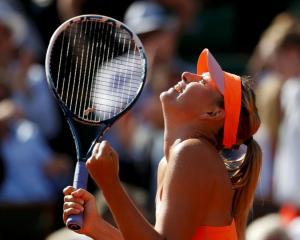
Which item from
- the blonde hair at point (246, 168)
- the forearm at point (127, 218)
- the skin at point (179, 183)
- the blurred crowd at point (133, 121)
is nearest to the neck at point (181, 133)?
the skin at point (179, 183)

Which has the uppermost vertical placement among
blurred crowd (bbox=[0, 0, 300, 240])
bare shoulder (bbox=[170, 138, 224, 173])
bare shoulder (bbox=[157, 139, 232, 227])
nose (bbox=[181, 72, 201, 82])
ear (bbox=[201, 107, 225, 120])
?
nose (bbox=[181, 72, 201, 82])

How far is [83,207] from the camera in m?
4.31

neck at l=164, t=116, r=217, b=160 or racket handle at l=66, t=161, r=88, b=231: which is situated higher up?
neck at l=164, t=116, r=217, b=160

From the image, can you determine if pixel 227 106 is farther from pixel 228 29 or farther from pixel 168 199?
pixel 228 29

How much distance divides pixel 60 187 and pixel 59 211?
193 millimetres

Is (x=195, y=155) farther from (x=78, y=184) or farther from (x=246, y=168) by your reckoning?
(x=78, y=184)

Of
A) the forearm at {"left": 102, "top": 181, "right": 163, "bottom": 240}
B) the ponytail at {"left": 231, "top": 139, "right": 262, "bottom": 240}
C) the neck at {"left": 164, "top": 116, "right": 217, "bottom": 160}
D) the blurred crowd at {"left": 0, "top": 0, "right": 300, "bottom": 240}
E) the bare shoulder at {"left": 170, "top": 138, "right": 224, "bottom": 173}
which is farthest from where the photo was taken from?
the blurred crowd at {"left": 0, "top": 0, "right": 300, "bottom": 240}

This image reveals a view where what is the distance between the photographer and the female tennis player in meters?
4.16

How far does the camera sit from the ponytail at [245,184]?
4.46 metres

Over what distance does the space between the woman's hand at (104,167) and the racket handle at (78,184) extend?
16 centimetres

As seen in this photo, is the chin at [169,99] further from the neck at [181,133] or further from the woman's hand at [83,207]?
the woman's hand at [83,207]

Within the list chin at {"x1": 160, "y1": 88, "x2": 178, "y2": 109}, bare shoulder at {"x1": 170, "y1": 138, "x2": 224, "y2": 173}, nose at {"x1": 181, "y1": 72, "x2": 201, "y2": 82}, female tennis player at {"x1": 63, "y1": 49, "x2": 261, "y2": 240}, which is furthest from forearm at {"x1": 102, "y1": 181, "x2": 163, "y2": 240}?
nose at {"x1": 181, "y1": 72, "x2": 201, "y2": 82}

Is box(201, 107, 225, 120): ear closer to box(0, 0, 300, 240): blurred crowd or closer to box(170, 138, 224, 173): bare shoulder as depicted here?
box(170, 138, 224, 173): bare shoulder

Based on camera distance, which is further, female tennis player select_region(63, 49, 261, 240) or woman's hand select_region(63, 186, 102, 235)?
woman's hand select_region(63, 186, 102, 235)
